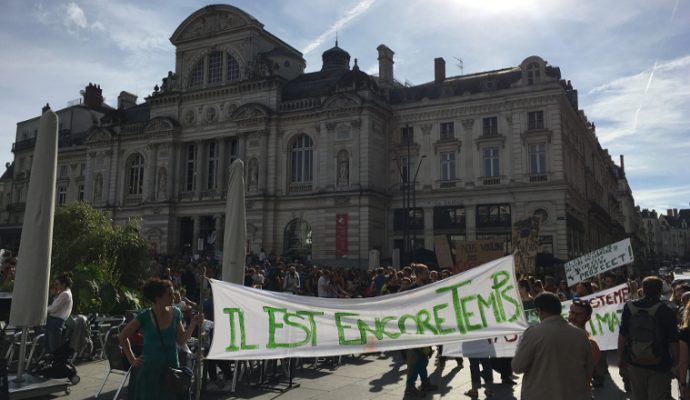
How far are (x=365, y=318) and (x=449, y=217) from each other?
33.0 m

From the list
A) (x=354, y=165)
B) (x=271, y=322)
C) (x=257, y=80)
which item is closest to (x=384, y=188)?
(x=354, y=165)

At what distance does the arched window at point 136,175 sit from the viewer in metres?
50.2

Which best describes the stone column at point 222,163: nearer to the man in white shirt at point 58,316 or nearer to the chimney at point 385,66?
the chimney at point 385,66

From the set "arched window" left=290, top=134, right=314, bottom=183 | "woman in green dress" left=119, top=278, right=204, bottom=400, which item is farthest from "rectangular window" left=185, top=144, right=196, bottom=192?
"woman in green dress" left=119, top=278, right=204, bottom=400

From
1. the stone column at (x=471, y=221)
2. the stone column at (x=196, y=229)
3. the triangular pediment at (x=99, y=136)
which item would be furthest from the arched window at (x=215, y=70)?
the stone column at (x=471, y=221)

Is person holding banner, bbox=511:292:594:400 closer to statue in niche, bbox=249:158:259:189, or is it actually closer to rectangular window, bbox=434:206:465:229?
rectangular window, bbox=434:206:465:229

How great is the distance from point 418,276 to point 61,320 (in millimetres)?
6904

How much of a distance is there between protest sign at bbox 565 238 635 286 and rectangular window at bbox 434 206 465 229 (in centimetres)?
2186

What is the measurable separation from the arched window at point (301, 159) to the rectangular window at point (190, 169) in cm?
1016

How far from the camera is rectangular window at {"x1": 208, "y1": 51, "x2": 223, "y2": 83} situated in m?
47.2

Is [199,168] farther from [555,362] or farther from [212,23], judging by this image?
[555,362]

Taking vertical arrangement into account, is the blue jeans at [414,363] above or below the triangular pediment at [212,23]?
below

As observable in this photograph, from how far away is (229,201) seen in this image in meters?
10.6

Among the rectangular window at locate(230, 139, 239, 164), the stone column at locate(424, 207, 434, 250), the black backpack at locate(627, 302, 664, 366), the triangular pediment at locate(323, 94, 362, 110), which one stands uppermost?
the triangular pediment at locate(323, 94, 362, 110)
